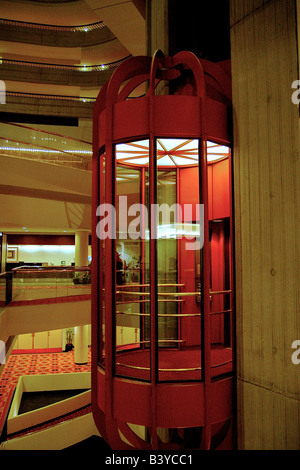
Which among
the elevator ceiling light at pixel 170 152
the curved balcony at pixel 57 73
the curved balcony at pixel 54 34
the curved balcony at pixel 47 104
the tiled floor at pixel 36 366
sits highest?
the curved balcony at pixel 54 34

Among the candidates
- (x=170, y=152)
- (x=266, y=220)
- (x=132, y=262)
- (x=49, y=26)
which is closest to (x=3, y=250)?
(x=49, y=26)

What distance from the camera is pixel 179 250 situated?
18.3 feet

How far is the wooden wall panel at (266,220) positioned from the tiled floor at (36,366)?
11.0 metres

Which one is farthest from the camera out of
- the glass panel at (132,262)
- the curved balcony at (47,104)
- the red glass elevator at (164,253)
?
the curved balcony at (47,104)

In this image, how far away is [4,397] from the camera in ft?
37.7

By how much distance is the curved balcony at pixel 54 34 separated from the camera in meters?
14.3

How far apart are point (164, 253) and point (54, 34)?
13087 millimetres

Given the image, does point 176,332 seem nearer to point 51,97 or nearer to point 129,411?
point 129,411
